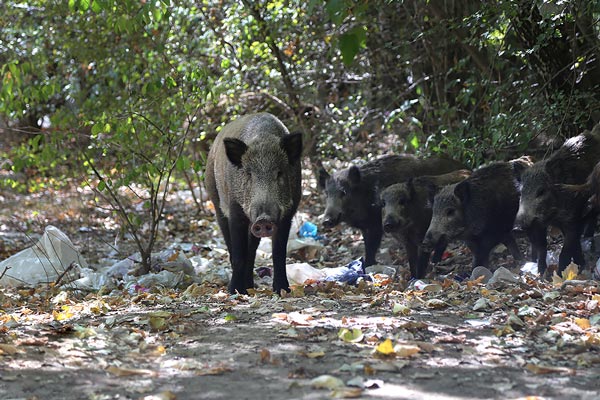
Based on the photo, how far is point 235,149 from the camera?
6605mm

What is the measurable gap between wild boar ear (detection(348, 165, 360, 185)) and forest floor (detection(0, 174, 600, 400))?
1818mm

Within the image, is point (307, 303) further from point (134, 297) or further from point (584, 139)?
point (584, 139)

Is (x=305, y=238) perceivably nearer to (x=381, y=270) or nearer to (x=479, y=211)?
(x=381, y=270)

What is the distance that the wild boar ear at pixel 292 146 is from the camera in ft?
21.7

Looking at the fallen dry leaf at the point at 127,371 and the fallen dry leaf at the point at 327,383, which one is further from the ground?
the fallen dry leaf at the point at 127,371

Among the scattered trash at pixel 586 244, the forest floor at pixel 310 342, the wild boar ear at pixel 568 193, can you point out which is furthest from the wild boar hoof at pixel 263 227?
the scattered trash at pixel 586 244

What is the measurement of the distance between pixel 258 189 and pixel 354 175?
251 cm

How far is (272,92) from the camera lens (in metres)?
12.0

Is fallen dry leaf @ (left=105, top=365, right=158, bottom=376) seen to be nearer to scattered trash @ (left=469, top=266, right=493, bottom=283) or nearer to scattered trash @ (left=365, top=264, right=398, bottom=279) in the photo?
scattered trash @ (left=469, top=266, right=493, bottom=283)

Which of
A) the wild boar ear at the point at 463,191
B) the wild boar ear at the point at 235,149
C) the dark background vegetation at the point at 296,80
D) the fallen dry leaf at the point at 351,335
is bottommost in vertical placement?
the fallen dry leaf at the point at 351,335

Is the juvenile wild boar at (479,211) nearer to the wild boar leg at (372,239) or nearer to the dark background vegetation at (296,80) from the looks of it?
the dark background vegetation at (296,80)

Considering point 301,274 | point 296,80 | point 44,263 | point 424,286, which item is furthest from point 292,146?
point 296,80

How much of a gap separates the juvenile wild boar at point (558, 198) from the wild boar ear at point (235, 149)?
2.50m

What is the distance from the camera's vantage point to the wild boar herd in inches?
261
